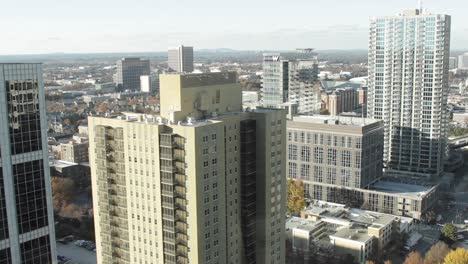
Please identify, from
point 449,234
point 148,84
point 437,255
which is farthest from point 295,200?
point 148,84

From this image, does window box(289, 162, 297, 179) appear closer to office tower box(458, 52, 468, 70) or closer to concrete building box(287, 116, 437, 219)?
concrete building box(287, 116, 437, 219)

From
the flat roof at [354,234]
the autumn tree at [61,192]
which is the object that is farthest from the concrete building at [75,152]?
the flat roof at [354,234]

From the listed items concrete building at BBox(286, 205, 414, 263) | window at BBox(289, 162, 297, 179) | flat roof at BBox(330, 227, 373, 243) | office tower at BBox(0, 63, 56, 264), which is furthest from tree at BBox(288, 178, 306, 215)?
office tower at BBox(0, 63, 56, 264)

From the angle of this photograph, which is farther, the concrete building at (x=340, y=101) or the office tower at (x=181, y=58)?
the office tower at (x=181, y=58)

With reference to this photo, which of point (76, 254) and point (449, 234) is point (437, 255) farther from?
point (76, 254)

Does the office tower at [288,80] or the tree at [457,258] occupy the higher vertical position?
the office tower at [288,80]

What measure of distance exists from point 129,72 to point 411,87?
80058 millimetres

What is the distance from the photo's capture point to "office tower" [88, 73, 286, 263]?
15258mm

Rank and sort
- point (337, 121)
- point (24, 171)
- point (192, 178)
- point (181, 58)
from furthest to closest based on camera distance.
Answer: point (181, 58)
point (337, 121)
point (192, 178)
point (24, 171)

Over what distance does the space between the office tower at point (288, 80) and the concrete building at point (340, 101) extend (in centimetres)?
909

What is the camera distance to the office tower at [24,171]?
1226cm

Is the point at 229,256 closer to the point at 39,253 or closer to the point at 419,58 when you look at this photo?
the point at 39,253

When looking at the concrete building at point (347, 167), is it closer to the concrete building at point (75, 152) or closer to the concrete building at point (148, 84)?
the concrete building at point (75, 152)

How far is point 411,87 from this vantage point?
42844 mm
